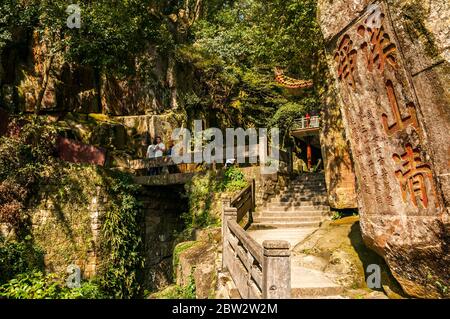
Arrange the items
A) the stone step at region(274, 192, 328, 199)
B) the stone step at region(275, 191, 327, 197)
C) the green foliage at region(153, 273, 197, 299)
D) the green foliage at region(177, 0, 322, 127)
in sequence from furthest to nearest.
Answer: the green foliage at region(177, 0, 322, 127) → the stone step at region(275, 191, 327, 197) → the stone step at region(274, 192, 328, 199) → the green foliage at region(153, 273, 197, 299)

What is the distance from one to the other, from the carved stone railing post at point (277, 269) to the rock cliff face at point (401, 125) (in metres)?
2.12

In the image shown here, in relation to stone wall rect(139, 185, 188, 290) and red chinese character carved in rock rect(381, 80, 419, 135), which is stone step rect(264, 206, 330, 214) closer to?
stone wall rect(139, 185, 188, 290)

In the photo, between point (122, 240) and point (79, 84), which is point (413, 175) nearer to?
point (122, 240)

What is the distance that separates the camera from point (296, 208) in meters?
12.2

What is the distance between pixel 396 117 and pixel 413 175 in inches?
34.6

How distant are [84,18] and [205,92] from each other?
8.80m

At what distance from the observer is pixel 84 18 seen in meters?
12.6

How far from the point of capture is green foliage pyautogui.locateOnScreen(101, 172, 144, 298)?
1270 cm

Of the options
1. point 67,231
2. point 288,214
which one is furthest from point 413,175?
point 67,231

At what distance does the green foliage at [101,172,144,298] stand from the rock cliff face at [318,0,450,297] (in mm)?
9896

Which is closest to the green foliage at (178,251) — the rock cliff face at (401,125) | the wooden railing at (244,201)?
the wooden railing at (244,201)

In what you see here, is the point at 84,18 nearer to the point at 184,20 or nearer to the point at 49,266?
the point at 49,266

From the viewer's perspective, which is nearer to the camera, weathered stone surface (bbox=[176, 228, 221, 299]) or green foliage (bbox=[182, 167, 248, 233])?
weathered stone surface (bbox=[176, 228, 221, 299])

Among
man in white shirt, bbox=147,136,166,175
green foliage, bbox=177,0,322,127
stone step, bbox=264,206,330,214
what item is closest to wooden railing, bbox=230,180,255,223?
stone step, bbox=264,206,330,214
